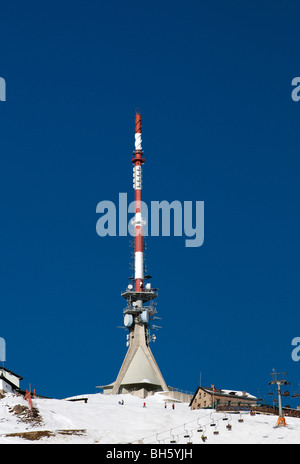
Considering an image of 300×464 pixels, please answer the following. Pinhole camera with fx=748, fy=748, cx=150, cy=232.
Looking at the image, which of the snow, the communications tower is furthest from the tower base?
the snow

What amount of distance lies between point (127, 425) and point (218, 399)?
70.7ft

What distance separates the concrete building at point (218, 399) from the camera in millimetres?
93250

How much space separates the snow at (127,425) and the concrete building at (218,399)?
5.76 m

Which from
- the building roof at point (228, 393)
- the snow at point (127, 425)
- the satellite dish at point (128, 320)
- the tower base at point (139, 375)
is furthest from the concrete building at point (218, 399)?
the satellite dish at point (128, 320)

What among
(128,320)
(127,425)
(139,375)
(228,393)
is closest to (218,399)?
(228,393)

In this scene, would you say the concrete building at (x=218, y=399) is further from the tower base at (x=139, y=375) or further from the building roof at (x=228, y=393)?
the tower base at (x=139, y=375)

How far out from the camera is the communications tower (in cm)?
11819

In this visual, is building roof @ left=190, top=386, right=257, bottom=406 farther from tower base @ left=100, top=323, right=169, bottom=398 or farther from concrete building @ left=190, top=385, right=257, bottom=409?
tower base @ left=100, top=323, right=169, bottom=398

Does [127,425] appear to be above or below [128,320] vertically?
below

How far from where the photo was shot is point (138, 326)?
420ft

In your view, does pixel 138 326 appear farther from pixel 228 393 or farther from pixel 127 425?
pixel 127 425
